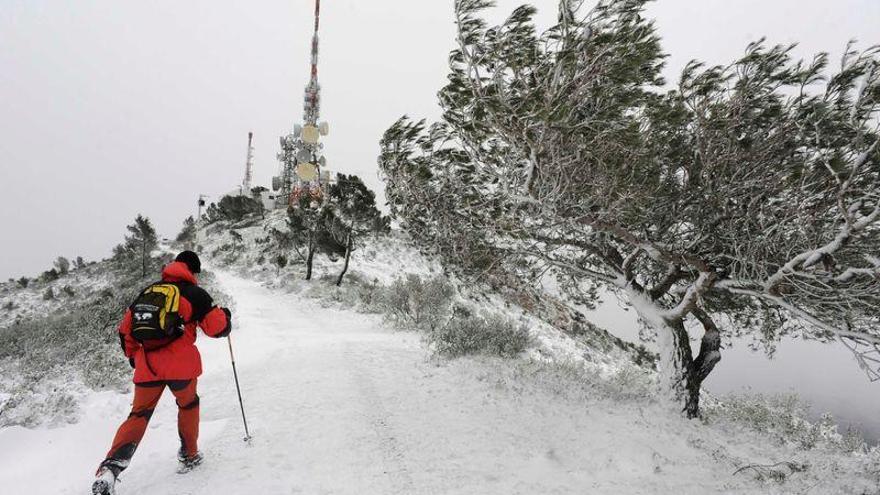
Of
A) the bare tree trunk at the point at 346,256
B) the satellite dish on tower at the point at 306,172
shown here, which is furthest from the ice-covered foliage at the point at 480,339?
the satellite dish on tower at the point at 306,172

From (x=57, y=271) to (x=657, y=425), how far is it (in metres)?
46.7

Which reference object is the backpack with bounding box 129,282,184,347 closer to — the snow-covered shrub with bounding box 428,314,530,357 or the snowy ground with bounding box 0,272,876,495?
the snowy ground with bounding box 0,272,876,495

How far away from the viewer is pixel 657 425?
639cm

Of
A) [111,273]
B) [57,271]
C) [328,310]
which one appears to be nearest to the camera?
[328,310]

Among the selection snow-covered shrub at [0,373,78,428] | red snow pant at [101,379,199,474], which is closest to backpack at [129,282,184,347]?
red snow pant at [101,379,199,474]

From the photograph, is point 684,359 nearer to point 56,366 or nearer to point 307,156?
point 56,366

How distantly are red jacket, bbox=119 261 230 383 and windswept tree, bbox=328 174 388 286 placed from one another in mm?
20402

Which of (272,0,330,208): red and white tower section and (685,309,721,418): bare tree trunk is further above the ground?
(272,0,330,208): red and white tower section

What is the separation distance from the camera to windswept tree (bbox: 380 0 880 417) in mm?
5371

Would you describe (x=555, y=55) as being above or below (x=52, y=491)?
above

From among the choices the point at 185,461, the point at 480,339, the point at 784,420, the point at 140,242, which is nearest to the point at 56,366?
the point at 185,461

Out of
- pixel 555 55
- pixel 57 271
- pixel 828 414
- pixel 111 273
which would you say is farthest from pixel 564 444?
pixel 57 271

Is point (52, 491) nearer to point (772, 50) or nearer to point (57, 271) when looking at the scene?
→ point (772, 50)

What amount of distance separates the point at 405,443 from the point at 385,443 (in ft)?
0.80
